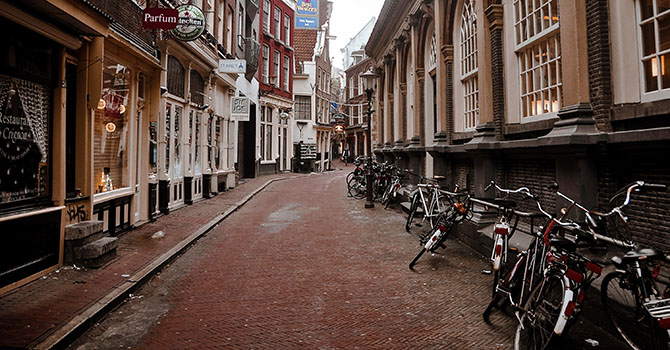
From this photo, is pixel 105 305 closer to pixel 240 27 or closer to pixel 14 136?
pixel 14 136

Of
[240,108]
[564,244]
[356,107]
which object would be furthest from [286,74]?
[564,244]

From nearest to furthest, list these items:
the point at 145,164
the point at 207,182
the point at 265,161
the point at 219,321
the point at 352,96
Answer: the point at 219,321 < the point at 145,164 < the point at 207,182 < the point at 265,161 < the point at 352,96

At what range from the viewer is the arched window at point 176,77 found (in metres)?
10.4

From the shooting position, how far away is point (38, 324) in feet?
12.2

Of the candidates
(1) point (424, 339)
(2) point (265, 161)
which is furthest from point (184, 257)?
(2) point (265, 161)

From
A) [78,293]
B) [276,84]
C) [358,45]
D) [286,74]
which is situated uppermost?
[358,45]

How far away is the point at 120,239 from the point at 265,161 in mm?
19162

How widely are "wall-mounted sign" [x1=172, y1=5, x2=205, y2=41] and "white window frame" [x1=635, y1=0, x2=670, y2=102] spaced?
817cm

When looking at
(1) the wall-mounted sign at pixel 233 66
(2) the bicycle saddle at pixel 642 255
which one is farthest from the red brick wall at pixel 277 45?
(2) the bicycle saddle at pixel 642 255

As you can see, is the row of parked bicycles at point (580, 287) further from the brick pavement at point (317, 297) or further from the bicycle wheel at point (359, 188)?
the bicycle wheel at point (359, 188)

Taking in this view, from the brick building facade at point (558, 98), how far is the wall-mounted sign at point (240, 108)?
26.6 feet

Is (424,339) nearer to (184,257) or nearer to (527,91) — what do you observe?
(184,257)

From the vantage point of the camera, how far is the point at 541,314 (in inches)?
122

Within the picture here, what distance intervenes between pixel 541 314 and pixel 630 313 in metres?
0.64
